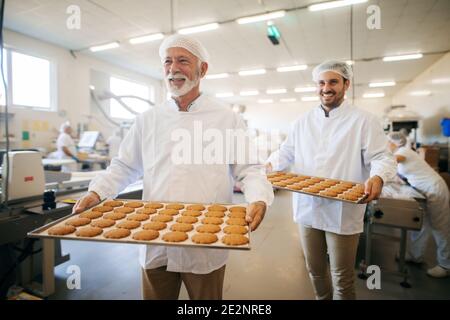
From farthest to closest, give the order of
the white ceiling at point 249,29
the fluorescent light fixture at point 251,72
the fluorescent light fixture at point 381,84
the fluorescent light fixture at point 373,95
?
the fluorescent light fixture at point 373,95
the fluorescent light fixture at point 381,84
the fluorescent light fixture at point 251,72
the white ceiling at point 249,29

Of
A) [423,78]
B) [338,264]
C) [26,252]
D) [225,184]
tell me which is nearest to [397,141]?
[338,264]

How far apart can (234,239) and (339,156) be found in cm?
106

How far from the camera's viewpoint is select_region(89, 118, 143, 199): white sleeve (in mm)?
1228

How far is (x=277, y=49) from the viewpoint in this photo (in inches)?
243

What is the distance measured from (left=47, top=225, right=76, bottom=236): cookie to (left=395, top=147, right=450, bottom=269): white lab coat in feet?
10.6

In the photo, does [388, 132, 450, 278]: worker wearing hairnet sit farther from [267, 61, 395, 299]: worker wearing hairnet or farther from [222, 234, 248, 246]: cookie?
[222, 234, 248, 246]: cookie

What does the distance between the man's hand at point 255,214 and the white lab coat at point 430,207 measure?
8.35 ft

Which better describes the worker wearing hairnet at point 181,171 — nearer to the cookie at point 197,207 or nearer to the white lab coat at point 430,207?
the cookie at point 197,207

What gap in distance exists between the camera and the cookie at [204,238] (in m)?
1.05

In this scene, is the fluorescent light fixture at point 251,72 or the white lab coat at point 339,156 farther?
the fluorescent light fixture at point 251,72

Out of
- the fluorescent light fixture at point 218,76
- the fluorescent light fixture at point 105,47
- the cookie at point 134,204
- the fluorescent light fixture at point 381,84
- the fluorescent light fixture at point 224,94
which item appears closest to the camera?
the cookie at point 134,204

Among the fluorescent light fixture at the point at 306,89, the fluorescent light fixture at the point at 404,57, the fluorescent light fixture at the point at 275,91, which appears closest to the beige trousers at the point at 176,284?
the fluorescent light fixture at the point at 404,57

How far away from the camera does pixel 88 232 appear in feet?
3.58

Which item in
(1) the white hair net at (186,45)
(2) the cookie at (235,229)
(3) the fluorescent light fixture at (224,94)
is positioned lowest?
(2) the cookie at (235,229)
